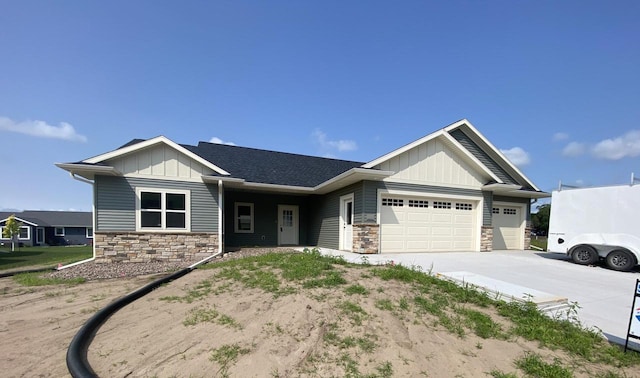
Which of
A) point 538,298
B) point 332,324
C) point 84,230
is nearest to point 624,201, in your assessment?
point 538,298

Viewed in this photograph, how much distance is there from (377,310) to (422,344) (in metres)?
0.92

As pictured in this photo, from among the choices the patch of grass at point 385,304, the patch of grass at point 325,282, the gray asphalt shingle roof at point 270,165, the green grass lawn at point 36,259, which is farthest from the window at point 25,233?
the patch of grass at point 385,304

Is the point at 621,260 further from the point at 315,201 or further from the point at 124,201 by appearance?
the point at 124,201

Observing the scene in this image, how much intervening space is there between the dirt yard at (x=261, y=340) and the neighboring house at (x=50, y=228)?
3779cm

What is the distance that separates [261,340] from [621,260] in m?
11.4

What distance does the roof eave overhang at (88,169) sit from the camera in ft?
30.1

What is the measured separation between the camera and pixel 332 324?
4043mm

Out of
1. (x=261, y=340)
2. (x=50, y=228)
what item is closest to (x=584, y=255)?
(x=261, y=340)

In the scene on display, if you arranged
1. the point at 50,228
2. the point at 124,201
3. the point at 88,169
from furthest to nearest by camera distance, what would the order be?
1. the point at 50,228
2. the point at 124,201
3. the point at 88,169

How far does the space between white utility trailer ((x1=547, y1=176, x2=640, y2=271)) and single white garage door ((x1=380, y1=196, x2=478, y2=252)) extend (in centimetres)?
282

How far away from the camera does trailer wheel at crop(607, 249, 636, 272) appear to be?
29.3 ft

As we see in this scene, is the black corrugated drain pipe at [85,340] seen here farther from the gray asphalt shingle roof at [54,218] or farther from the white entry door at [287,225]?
the gray asphalt shingle roof at [54,218]

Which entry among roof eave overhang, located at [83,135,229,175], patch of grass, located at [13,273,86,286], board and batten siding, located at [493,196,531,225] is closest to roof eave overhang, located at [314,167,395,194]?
roof eave overhang, located at [83,135,229,175]

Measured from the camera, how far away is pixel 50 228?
34969 mm
